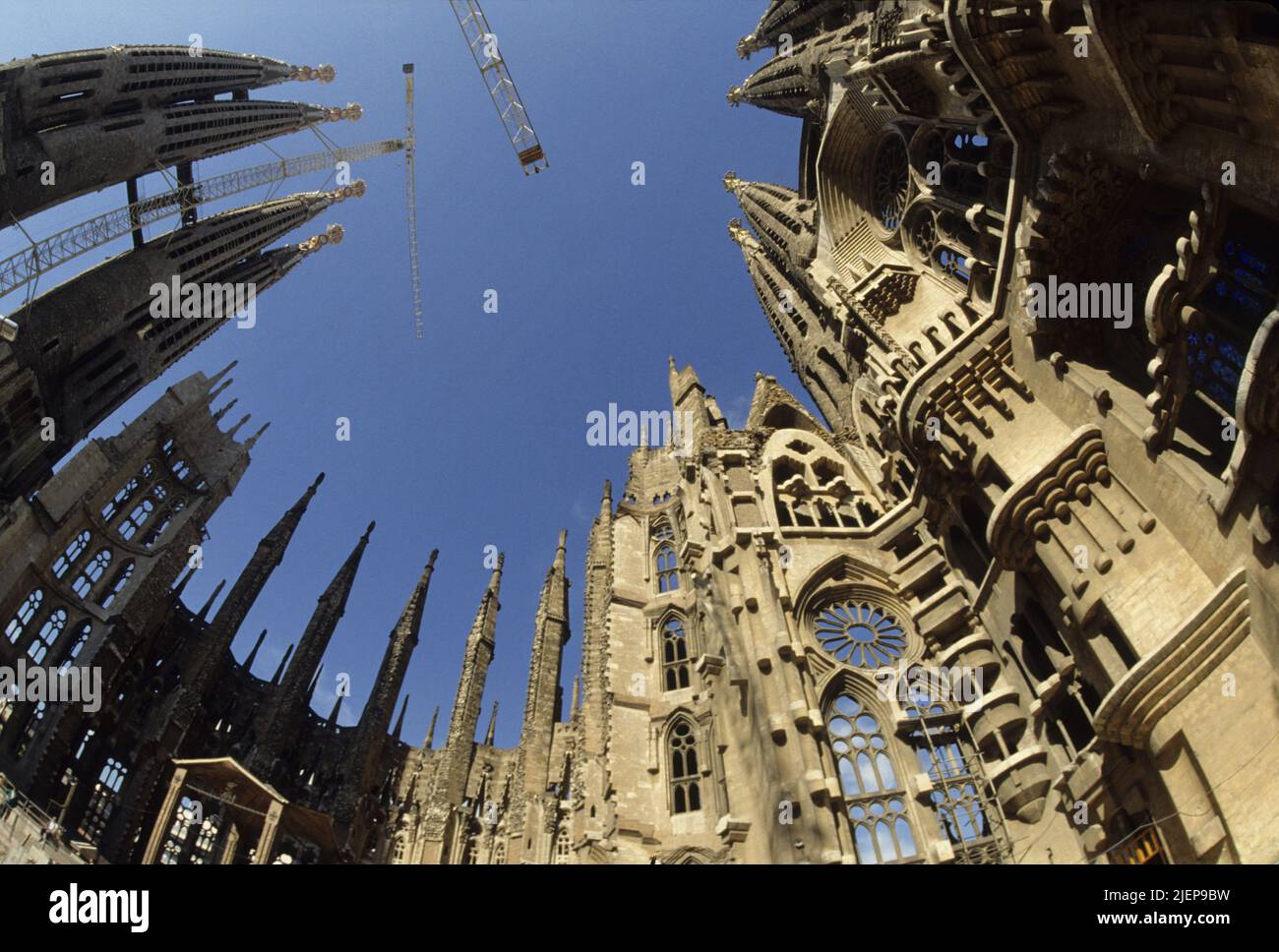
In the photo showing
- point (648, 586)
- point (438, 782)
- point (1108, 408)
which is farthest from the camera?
point (438, 782)

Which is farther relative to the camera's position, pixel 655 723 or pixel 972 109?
pixel 655 723

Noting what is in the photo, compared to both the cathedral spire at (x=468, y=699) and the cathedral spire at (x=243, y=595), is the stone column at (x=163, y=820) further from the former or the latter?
the cathedral spire at (x=468, y=699)

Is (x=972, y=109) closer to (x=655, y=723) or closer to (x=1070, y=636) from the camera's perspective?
(x=1070, y=636)

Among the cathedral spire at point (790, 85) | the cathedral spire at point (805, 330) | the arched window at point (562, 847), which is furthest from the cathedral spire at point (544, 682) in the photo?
the cathedral spire at point (790, 85)

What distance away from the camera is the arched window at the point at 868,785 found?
20688 mm

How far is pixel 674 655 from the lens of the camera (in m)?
31.4

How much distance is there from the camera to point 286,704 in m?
40.3

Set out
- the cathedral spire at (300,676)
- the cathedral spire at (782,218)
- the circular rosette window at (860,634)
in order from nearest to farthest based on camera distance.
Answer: the circular rosette window at (860,634)
the cathedral spire at (300,676)
the cathedral spire at (782,218)

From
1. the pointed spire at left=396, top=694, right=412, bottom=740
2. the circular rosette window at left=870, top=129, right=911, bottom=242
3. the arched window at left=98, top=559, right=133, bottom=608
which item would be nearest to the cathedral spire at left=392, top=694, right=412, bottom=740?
the pointed spire at left=396, top=694, right=412, bottom=740

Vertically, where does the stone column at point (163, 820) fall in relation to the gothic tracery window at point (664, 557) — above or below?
below

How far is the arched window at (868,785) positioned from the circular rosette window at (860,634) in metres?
1.83

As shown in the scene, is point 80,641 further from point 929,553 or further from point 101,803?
point 929,553
